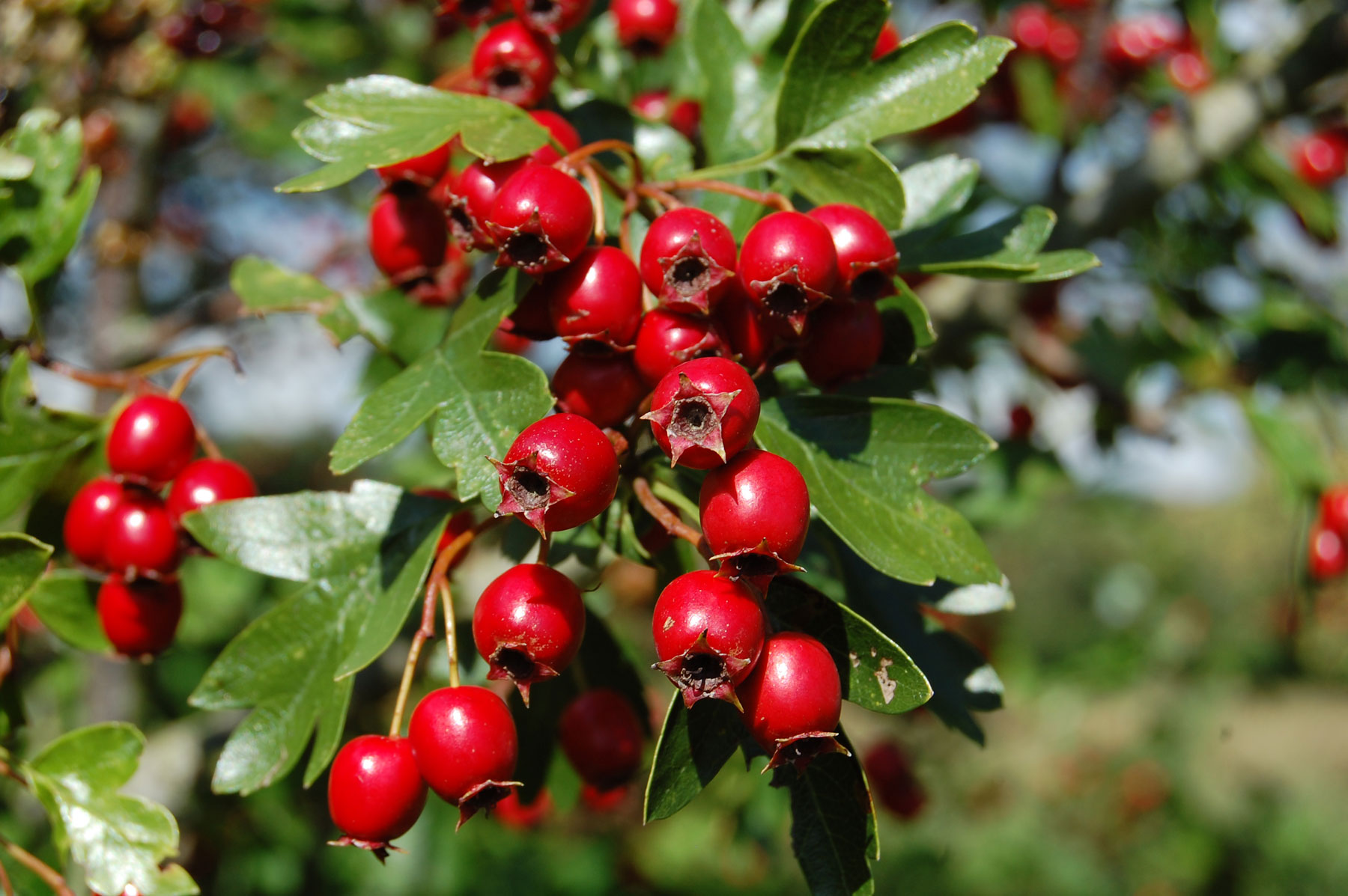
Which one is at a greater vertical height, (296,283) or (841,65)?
(841,65)

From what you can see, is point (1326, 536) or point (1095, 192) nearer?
point (1095, 192)

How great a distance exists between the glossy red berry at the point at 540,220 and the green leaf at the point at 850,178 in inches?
11.3

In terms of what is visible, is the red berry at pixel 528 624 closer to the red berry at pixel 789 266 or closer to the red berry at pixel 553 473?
the red berry at pixel 553 473

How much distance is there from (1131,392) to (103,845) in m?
2.42

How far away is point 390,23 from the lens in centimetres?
353

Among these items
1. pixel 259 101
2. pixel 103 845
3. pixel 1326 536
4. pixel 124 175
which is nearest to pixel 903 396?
pixel 103 845

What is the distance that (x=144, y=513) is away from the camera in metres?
1.12

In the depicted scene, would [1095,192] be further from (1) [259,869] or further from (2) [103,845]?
(1) [259,869]

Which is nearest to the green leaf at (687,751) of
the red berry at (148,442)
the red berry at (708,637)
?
the red berry at (708,637)

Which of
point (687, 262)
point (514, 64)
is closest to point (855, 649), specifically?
point (687, 262)

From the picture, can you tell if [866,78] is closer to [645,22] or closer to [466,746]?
[645,22]

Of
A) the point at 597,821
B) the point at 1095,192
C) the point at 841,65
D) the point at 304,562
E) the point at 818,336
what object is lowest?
the point at 597,821

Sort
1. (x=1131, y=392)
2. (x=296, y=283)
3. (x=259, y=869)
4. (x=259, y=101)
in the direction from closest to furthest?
(x=296, y=283) < (x=1131, y=392) < (x=259, y=869) < (x=259, y=101)

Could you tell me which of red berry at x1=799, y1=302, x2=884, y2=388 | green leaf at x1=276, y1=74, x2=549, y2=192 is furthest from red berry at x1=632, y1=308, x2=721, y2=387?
green leaf at x1=276, y1=74, x2=549, y2=192
